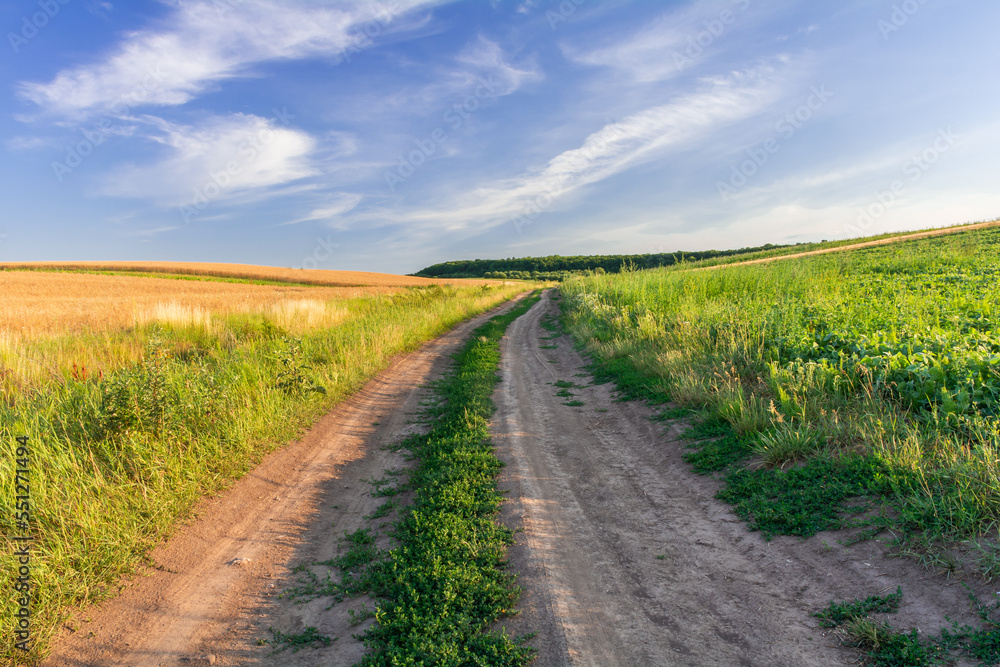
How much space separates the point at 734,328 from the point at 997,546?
6015 mm

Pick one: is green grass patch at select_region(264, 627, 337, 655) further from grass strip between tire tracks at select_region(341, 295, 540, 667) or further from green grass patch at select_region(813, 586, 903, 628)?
green grass patch at select_region(813, 586, 903, 628)

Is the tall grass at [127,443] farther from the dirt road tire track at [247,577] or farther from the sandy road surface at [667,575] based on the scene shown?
the sandy road surface at [667,575]

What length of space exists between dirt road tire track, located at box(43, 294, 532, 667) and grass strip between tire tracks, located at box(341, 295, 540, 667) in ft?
0.81

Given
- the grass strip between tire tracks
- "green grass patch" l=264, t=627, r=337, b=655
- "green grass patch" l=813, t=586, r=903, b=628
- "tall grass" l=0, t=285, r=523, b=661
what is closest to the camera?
the grass strip between tire tracks

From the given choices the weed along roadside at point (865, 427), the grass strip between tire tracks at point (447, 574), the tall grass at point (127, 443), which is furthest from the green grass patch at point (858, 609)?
the tall grass at point (127, 443)

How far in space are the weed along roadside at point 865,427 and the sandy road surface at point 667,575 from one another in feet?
0.42

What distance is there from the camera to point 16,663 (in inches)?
107

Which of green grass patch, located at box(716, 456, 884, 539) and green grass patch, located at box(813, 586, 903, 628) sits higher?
green grass patch, located at box(716, 456, 884, 539)

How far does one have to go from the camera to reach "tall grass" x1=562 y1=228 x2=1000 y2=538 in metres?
3.57

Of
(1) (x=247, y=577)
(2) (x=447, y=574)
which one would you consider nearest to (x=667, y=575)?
(2) (x=447, y=574)

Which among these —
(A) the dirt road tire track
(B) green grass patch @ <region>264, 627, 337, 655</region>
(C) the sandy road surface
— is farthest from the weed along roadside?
(A) the dirt road tire track

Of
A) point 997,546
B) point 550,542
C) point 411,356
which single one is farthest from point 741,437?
point 411,356

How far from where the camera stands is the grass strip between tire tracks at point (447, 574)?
8.60 feet

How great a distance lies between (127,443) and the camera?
15.9ft
